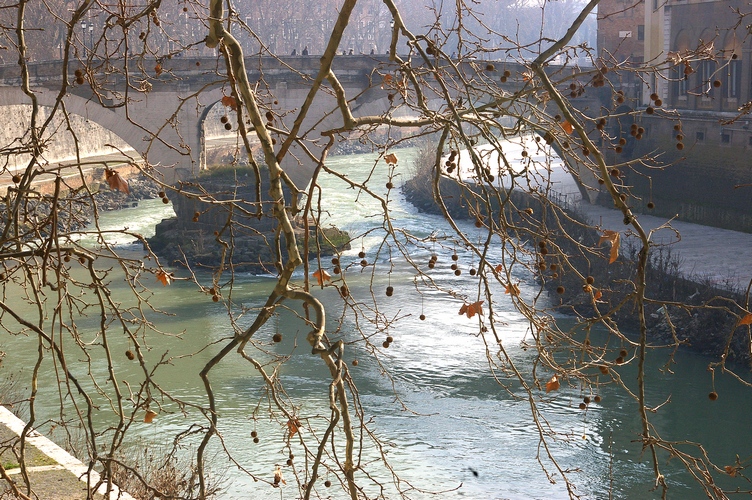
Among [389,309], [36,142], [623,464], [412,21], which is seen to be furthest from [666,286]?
[412,21]

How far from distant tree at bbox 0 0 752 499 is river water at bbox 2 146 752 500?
0.51 feet

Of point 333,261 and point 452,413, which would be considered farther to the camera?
point 452,413

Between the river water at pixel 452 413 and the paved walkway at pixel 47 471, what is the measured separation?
1.10 meters

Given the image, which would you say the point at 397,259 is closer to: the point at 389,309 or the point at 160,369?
the point at 389,309

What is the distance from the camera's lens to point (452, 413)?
8703 millimetres

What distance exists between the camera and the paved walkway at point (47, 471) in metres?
4.88

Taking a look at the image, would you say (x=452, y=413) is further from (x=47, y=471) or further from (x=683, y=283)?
(x=683, y=283)

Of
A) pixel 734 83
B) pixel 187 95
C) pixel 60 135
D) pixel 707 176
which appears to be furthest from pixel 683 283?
pixel 60 135

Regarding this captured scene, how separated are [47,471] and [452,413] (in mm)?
4226

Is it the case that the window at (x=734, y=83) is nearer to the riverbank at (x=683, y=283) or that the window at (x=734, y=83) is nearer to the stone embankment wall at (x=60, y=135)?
the riverbank at (x=683, y=283)

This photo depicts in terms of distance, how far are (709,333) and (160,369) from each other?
5.74 meters

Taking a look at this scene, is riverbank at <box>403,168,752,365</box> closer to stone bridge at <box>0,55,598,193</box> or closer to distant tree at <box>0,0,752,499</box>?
distant tree at <box>0,0,752,499</box>

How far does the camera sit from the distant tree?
243cm

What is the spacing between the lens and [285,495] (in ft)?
22.8
